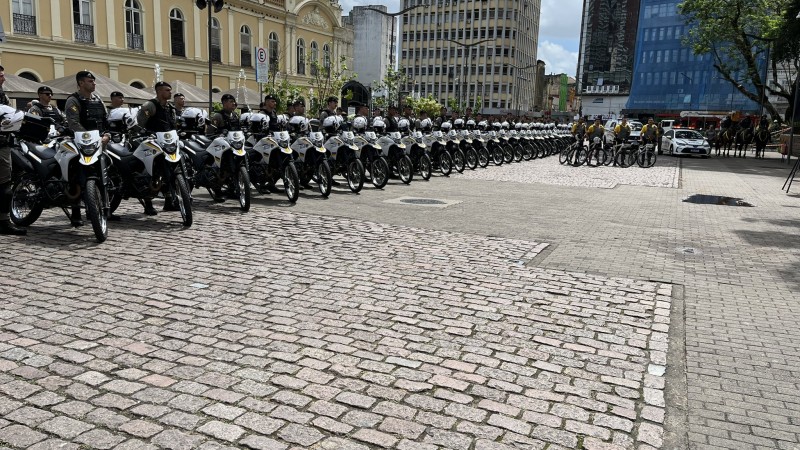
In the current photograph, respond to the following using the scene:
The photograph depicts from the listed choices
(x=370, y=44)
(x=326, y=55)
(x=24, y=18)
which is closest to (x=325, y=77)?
(x=326, y=55)

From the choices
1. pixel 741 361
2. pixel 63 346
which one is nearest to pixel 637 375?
pixel 741 361

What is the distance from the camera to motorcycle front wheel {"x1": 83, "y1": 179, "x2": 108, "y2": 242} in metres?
7.44

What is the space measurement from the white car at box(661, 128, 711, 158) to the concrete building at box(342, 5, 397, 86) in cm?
6135

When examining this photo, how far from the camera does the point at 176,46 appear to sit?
3769 cm

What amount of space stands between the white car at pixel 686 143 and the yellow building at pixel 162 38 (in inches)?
997

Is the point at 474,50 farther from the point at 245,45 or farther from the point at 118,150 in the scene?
the point at 118,150

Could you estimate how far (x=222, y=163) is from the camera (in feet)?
34.7

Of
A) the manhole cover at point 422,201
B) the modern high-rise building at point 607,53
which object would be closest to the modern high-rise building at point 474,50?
the modern high-rise building at point 607,53

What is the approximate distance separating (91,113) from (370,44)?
89.3 meters

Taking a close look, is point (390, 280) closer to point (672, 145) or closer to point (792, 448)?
point (792, 448)

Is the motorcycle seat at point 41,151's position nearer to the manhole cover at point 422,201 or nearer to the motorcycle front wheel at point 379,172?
the manhole cover at point 422,201

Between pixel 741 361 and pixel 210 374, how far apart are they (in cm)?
360

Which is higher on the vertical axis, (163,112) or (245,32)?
(245,32)

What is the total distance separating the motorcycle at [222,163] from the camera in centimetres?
1038
